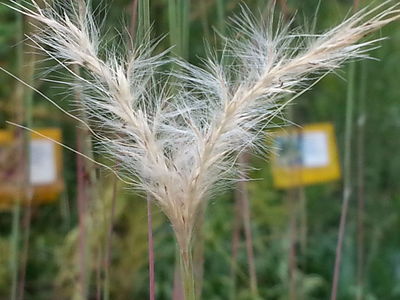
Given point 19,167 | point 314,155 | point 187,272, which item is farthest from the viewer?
point 314,155

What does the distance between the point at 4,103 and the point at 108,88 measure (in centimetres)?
89

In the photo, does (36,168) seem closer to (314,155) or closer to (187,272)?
(314,155)

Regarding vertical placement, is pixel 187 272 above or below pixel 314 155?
→ below

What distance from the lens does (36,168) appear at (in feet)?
3.49

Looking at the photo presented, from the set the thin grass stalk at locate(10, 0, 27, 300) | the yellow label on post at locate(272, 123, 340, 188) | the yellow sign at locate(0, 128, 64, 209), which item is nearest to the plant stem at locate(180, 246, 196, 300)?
the thin grass stalk at locate(10, 0, 27, 300)

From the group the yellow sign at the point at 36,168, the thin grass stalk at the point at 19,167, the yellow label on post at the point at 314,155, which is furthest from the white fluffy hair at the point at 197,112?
the yellow label on post at the point at 314,155

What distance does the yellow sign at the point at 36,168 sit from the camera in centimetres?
105

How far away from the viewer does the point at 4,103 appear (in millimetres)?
1289

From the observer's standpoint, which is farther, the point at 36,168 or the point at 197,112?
the point at 36,168

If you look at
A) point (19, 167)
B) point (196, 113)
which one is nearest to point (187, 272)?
point (196, 113)

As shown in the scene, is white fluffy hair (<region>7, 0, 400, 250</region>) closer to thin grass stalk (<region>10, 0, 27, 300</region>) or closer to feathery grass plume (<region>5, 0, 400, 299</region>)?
feathery grass plume (<region>5, 0, 400, 299</region>)

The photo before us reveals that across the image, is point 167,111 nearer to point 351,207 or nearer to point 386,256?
point 386,256

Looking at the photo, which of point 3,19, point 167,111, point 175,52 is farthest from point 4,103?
point 167,111

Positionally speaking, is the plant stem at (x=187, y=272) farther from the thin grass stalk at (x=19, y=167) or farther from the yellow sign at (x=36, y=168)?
the yellow sign at (x=36, y=168)
